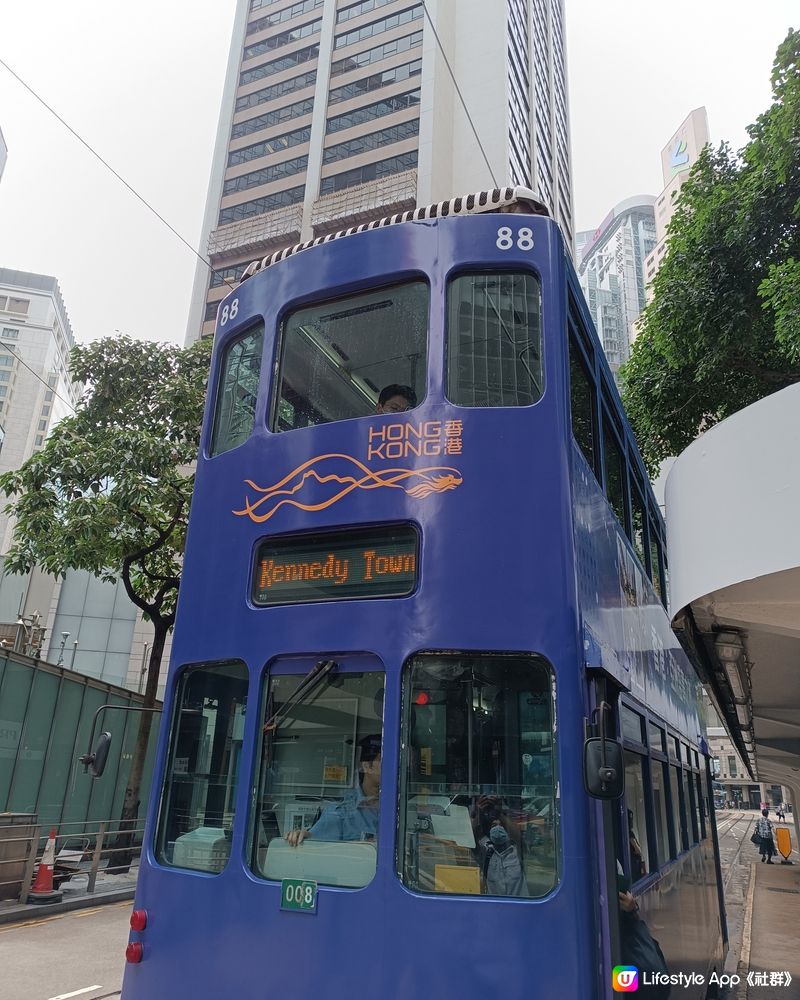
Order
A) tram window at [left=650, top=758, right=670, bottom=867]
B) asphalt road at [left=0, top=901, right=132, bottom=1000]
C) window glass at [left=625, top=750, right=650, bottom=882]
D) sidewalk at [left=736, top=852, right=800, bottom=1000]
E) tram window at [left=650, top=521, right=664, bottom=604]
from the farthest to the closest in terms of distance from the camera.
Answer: sidewalk at [left=736, top=852, right=800, bottom=1000] → tram window at [left=650, top=521, right=664, bottom=604] → asphalt road at [left=0, top=901, right=132, bottom=1000] → tram window at [left=650, top=758, right=670, bottom=867] → window glass at [left=625, top=750, right=650, bottom=882]

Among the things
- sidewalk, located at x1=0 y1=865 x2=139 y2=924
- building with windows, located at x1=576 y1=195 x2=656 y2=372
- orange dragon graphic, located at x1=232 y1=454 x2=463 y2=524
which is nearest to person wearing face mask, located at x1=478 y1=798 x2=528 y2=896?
orange dragon graphic, located at x1=232 y1=454 x2=463 y2=524

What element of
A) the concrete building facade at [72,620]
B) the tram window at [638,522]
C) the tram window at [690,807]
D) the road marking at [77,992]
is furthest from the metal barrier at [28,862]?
the tram window at [638,522]

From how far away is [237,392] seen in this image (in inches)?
184

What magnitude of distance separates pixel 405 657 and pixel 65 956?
247 inches

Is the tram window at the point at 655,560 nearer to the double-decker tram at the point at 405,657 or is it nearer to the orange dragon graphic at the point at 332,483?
the double-decker tram at the point at 405,657

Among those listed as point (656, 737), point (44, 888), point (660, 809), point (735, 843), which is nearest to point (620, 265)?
point (735, 843)

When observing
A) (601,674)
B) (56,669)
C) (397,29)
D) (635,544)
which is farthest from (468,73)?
(601,674)

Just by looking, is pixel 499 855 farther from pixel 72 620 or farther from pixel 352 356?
pixel 72 620

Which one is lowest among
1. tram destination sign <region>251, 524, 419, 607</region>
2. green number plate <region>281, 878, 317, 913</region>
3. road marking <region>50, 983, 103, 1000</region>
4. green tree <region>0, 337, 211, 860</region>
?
road marking <region>50, 983, 103, 1000</region>

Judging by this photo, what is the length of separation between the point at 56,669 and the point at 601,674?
12.3 m

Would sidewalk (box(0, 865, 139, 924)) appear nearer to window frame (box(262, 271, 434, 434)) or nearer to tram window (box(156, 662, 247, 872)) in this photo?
tram window (box(156, 662, 247, 872))

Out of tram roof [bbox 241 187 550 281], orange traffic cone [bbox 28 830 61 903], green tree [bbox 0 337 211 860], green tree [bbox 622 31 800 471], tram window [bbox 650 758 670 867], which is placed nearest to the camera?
tram roof [bbox 241 187 550 281]

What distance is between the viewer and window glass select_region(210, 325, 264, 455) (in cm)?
448

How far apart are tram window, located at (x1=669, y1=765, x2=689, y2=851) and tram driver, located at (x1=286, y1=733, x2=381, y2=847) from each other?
343cm
